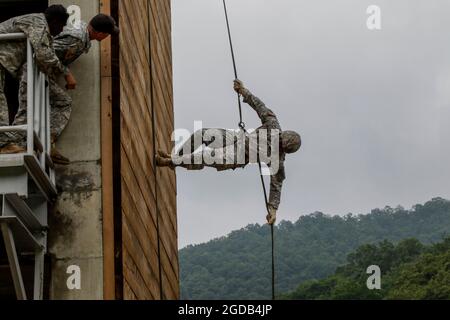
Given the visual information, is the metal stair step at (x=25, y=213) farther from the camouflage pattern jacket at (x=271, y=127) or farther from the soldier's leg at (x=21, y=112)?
the camouflage pattern jacket at (x=271, y=127)

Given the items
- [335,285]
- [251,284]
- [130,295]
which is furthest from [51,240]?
[335,285]

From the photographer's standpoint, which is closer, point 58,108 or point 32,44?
point 32,44

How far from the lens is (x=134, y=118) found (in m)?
12.3

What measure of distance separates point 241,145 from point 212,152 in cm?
43

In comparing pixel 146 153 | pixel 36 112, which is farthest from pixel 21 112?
A: pixel 146 153

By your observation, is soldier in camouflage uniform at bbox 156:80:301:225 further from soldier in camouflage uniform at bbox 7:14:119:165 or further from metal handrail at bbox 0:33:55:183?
metal handrail at bbox 0:33:55:183

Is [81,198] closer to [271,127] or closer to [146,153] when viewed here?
[146,153]

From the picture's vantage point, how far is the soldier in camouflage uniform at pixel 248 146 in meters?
12.6

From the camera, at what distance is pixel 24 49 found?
10.6m

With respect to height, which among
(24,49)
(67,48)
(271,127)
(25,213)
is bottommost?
(25,213)

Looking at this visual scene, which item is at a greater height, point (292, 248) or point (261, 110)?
point (292, 248)

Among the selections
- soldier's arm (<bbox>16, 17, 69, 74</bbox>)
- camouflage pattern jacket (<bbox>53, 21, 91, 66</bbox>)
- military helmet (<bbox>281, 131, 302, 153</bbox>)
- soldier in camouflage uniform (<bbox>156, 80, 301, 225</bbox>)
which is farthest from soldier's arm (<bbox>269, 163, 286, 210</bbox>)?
soldier's arm (<bbox>16, 17, 69, 74</bbox>)
